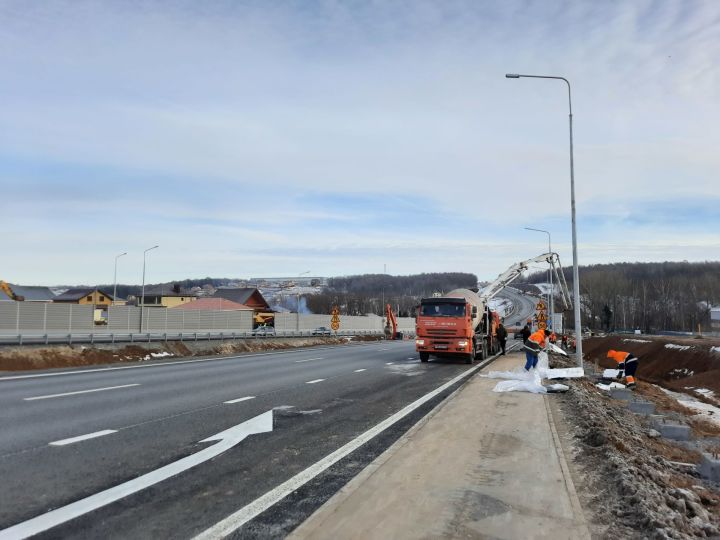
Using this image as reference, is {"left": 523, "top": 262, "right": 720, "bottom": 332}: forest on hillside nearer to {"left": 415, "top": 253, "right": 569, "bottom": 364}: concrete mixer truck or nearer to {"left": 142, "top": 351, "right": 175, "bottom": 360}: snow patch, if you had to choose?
{"left": 415, "top": 253, "right": 569, "bottom": 364}: concrete mixer truck

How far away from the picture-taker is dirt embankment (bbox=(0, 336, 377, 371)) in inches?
867

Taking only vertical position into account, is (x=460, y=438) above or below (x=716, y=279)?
below

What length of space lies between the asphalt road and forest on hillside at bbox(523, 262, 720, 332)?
10016 cm

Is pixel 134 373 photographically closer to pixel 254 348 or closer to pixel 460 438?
pixel 460 438

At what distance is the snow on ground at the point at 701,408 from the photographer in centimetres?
1823

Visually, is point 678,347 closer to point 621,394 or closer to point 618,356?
point 618,356

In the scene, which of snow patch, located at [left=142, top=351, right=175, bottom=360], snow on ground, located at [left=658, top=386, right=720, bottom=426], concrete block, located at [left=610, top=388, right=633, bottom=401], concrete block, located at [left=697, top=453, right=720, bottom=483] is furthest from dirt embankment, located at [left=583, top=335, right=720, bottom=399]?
snow patch, located at [left=142, top=351, right=175, bottom=360]

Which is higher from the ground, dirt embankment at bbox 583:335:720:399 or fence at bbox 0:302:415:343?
fence at bbox 0:302:415:343

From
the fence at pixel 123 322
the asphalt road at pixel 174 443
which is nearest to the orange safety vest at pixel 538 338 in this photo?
the asphalt road at pixel 174 443

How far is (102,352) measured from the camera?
84.7 feet

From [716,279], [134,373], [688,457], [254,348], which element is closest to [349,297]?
[716,279]

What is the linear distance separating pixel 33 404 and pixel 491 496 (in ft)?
31.9

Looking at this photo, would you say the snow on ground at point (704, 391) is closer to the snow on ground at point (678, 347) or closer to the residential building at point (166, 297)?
the snow on ground at point (678, 347)

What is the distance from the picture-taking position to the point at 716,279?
394ft
